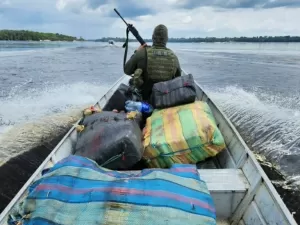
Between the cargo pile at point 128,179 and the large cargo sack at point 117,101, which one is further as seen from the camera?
the large cargo sack at point 117,101

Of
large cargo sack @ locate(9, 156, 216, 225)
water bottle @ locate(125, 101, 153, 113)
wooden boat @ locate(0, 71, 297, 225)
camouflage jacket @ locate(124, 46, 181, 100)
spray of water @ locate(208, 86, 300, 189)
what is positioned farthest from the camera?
spray of water @ locate(208, 86, 300, 189)

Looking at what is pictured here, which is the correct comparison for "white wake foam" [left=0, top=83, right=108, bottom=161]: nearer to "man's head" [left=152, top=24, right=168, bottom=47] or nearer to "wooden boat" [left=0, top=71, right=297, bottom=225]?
"man's head" [left=152, top=24, right=168, bottom=47]

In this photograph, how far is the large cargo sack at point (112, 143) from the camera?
9.27 ft

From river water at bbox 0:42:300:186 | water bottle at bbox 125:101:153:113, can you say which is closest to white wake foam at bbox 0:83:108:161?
river water at bbox 0:42:300:186

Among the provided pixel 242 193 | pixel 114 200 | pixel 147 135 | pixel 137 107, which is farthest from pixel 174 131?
pixel 114 200

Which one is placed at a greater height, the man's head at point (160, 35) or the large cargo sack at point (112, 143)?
the man's head at point (160, 35)

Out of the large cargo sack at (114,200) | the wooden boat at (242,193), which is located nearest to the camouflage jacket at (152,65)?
the wooden boat at (242,193)

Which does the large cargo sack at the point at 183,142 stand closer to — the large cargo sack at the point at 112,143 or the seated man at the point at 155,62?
the large cargo sack at the point at 112,143

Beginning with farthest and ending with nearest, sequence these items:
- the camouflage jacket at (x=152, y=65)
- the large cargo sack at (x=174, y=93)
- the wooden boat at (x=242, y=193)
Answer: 1. the camouflage jacket at (x=152, y=65)
2. the large cargo sack at (x=174, y=93)
3. the wooden boat at (x=242, y=193)

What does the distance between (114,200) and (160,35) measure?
3504 mm

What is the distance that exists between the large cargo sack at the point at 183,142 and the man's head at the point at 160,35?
1.82 m

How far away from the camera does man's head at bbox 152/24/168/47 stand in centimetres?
475

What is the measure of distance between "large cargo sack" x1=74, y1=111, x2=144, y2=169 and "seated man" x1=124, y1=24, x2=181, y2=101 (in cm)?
170

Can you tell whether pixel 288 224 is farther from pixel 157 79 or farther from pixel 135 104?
pixel 157 79
